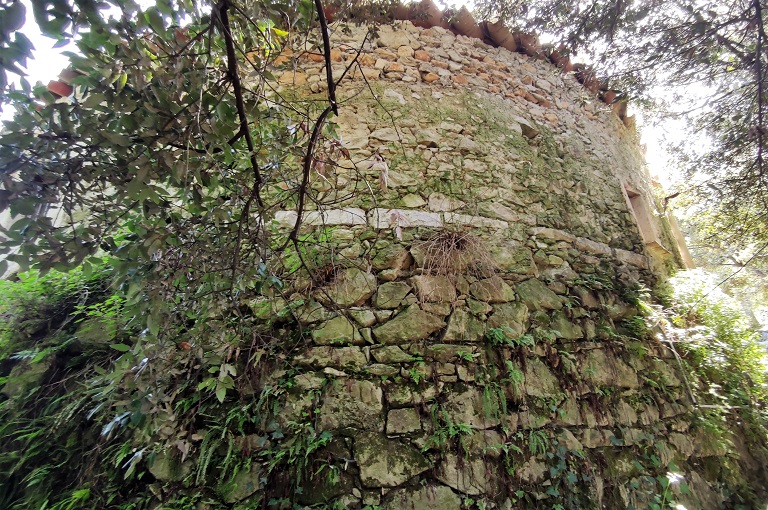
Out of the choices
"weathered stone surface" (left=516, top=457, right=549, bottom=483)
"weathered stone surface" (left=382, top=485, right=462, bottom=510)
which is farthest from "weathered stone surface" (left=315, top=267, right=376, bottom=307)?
"weathered stone surface" (left=516, top=457, right=549, bottom=483)

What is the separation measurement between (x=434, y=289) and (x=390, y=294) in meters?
0.32

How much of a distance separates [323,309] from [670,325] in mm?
3376

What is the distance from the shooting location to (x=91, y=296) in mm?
2643

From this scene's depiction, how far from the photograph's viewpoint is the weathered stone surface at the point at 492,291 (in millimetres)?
2490

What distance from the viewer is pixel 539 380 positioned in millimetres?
2365

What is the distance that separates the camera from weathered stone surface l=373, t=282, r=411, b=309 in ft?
7.44

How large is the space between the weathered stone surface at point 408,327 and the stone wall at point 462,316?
0.5 inches

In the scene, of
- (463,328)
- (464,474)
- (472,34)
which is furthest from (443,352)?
(472,34)

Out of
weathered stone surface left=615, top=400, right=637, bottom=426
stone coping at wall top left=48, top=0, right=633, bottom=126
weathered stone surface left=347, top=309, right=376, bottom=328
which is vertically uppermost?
stone coping at wall top left=48, top=0, right=633, bottom=126

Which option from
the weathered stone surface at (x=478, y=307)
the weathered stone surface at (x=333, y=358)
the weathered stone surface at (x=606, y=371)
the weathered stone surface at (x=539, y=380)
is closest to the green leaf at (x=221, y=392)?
the weathered stone surface at (x=333, y=358)

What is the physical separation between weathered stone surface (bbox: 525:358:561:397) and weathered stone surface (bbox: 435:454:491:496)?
64 cm

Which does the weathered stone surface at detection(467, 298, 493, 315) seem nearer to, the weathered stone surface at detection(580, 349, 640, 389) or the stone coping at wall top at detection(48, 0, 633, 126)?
the weathered stone surface at detection(580, 349, 640, 389)

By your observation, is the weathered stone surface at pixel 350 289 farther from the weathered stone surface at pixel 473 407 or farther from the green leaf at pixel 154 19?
the green leaf at pixel 154 19

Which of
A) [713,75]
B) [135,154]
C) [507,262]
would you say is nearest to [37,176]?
[135,154]
